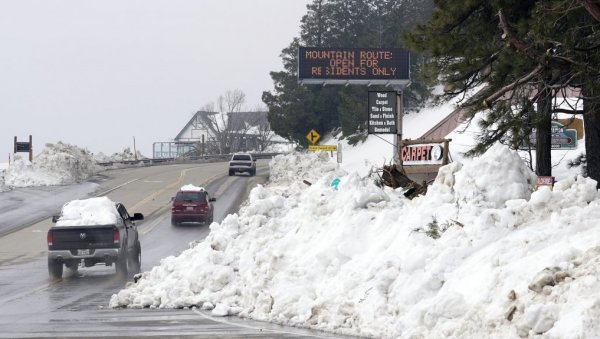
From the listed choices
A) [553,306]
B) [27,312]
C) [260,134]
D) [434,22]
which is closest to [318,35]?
[260,134]

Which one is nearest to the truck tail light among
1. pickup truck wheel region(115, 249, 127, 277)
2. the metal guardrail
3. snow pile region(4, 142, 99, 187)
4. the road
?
pickup truck wheel region(115, 249, 127, 277)

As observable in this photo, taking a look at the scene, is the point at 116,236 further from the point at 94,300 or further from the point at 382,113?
the point at 382,113

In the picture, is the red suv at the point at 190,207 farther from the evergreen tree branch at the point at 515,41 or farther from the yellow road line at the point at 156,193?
the evergreen tree branch at the point at 515,41

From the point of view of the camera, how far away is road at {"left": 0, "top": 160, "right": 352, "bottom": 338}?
42.2ft

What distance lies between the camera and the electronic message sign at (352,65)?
179 ft

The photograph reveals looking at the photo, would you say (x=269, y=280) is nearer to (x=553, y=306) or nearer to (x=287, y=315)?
(x=287, y=315)

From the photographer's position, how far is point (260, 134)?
135 m

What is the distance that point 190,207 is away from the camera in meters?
41.5

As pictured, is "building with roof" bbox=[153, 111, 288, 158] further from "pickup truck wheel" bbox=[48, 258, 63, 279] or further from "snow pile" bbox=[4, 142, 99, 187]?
"pickup truck wheel" bbox=[48, 258, 63, 279]

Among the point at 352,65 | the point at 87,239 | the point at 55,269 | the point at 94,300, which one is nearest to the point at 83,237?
the point at 87,239

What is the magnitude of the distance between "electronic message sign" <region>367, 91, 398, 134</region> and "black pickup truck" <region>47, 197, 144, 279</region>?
18.9 meters

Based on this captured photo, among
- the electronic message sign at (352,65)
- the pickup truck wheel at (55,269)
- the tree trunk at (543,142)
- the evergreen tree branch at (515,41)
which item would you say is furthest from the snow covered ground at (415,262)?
the electronic message sign at (352,65)

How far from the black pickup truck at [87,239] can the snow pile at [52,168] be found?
38.4 metres

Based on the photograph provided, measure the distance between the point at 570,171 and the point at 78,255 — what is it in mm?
18834
